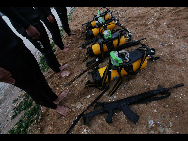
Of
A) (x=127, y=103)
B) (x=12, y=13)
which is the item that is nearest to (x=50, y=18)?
(x=12, y=13)

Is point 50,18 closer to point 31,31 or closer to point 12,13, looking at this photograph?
point 31,31

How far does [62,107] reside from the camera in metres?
3.16

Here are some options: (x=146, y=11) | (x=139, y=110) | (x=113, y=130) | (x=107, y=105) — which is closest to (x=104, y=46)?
(x=107, y=105)

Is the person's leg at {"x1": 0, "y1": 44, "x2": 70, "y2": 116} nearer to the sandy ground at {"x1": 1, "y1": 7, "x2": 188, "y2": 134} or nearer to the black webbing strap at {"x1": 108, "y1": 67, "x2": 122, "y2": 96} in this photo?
the sandy ground at {"x1": 1, "y1": 7, "x2": 188, "y2": 134}

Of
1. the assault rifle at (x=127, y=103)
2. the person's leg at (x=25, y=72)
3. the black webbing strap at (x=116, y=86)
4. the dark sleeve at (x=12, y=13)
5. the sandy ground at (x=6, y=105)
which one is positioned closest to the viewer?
the person's leg at (x=25, y=72)

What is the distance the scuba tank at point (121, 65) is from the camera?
3021mm

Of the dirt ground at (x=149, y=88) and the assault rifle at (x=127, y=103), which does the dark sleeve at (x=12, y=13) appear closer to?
the dirt ground at (x=149, y=88)

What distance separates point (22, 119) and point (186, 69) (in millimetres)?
5272

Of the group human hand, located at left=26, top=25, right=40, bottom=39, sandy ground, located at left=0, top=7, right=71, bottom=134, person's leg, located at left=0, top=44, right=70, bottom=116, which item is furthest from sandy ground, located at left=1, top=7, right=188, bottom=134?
human hand, located at left=26, top=25, right=40, bottom=39

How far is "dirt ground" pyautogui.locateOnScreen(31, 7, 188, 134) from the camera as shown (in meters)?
2.44

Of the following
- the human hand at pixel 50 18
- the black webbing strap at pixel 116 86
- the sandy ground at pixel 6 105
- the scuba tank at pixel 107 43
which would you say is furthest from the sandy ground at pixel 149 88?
the human hand at pixel 50 18

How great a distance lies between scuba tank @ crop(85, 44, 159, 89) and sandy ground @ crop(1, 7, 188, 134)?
0.32 m

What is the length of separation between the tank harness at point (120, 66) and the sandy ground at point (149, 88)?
0.85 ft

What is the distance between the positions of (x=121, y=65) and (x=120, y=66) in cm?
5
